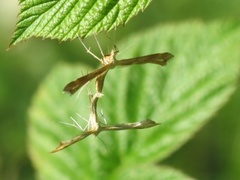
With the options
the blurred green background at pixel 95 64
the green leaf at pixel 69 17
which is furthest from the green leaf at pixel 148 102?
the blurred green background at pixel 95 64

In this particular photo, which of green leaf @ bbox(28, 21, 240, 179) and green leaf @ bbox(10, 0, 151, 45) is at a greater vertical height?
green leaf @ bbox(10, 0, 151, 45)

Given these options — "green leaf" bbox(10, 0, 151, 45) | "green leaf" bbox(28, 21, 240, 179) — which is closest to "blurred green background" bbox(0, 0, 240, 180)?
"green leaf" bbox(28, 21, 240, 179)

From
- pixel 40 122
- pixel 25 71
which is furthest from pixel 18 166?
pixel 40 122

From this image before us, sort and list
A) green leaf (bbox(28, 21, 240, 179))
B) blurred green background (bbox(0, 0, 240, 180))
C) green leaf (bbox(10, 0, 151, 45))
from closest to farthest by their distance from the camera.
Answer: green leaf (bbox(10, 0, 151, 45)), green leaf (bbox(28, 21, 240, 179)), blurred green background (bbox(0, 0, 240, 180))

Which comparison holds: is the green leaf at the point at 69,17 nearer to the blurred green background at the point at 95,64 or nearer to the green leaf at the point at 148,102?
the green leaf at the point at 148,102

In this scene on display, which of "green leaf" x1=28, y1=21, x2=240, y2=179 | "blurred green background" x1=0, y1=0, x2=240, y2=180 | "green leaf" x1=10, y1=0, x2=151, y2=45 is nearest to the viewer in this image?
"green leaf" x1=10, y1=0, x2=151, y2=45

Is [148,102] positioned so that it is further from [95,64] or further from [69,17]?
[95,64]

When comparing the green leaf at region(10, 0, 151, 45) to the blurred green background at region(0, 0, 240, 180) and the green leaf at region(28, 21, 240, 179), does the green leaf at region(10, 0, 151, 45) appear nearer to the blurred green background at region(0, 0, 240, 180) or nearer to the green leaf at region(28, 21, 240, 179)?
the green leaf at region(28, 21, 240, 179)
